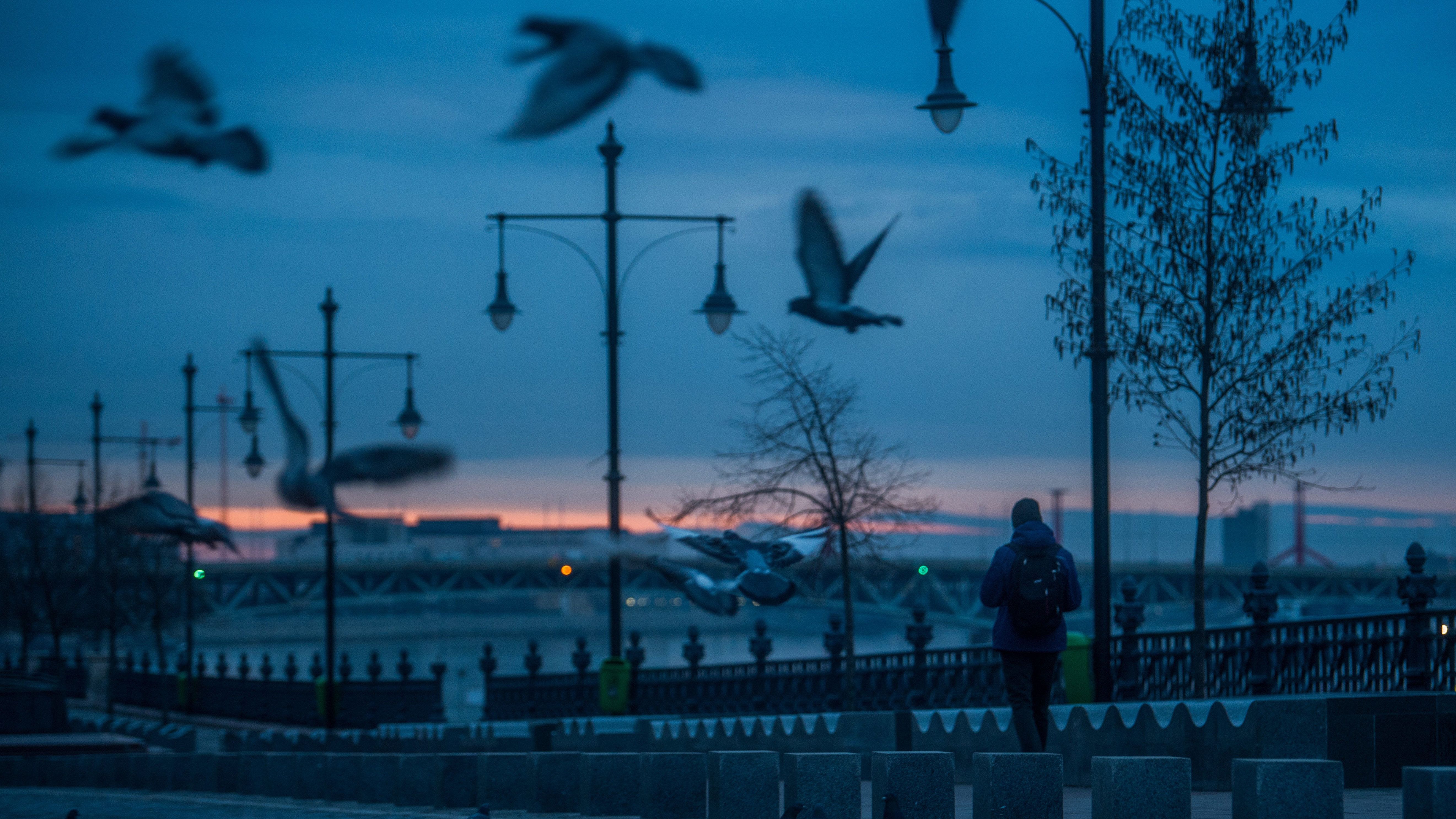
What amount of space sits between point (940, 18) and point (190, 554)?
3424 centimetres

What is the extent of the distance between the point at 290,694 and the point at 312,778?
29202 mm

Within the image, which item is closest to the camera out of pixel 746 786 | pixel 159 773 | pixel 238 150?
pixel 746 786

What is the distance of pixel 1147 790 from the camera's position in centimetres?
796

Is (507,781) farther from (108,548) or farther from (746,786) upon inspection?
(108,548)

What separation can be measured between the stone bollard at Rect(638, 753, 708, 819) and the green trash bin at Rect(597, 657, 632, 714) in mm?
14795

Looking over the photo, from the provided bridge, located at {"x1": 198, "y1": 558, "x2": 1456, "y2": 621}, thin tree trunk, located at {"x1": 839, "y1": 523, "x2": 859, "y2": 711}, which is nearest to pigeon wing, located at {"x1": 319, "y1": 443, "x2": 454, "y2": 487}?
thin tree trunk, located at {"x1": 839, "y1": 523, "x2": 859, "y2": 711}

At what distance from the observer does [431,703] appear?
131 feet

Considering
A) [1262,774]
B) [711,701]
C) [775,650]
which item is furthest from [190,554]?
[775,650]

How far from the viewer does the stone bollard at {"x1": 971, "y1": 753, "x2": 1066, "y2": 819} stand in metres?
8.37

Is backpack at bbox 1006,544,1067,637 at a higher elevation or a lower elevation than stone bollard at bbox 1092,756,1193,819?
higher

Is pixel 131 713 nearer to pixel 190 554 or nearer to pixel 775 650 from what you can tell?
pixel 190 554

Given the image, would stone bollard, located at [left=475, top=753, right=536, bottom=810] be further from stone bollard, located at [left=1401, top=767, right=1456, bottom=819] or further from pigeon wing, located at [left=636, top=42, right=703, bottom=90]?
stone bollard, located at [left=1401, top=767, right=1456, bottom=819]

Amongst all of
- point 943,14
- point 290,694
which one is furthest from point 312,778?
point 290,694

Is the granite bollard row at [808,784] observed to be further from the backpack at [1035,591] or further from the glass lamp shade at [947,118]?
the glass lamp shade at [947,118]
